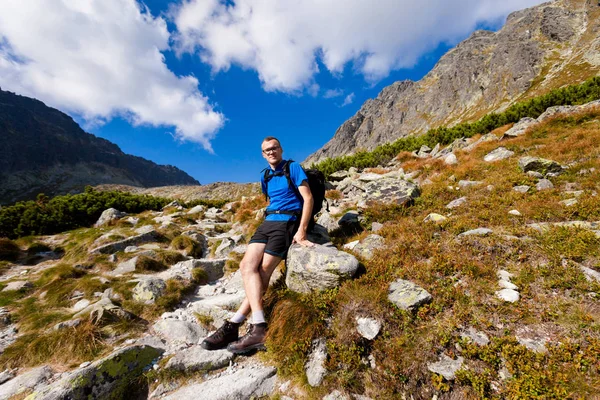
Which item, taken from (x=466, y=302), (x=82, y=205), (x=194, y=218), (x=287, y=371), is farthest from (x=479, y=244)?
(x=82, y=205)

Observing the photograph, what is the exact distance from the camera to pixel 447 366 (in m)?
3.28

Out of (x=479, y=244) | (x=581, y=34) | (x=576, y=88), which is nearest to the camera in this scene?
(x=479, y=244)

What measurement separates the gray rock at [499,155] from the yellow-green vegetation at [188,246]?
45.4 feet

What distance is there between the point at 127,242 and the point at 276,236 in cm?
799

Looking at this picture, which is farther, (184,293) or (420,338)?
(184,293)

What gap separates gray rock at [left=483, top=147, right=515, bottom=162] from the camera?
455 inches

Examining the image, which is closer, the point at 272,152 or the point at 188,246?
the point at 272,152

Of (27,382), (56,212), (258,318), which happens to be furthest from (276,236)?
(56,212)

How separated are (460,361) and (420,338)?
1.70ft

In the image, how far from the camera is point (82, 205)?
50.2ft

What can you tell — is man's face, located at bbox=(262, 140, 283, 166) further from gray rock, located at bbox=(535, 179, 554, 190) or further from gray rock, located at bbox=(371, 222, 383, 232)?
gray rock, located at bbox=(535, 179, 554, 190)

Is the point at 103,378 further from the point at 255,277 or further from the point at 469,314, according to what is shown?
the point at 469,314

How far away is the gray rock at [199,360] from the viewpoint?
394 centimetres

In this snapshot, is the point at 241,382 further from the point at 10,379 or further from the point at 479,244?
the point at 479,244
